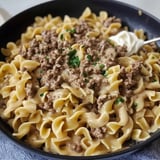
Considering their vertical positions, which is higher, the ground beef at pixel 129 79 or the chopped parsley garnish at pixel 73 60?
the chopped parsley garnish at pixel 73 60

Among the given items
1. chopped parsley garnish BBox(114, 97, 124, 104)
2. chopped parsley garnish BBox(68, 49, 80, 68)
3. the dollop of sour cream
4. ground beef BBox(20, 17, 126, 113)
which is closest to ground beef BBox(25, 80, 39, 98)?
ground beef BBox(20, 17, 126, 113)

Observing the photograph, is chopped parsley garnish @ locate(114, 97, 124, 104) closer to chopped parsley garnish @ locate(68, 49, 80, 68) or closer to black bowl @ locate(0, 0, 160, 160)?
chopped parsley garnish @ locate(68, 49, 80, 68)

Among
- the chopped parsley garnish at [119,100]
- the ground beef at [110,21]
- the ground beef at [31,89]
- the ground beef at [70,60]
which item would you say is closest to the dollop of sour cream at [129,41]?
the ground beef at [70,60]

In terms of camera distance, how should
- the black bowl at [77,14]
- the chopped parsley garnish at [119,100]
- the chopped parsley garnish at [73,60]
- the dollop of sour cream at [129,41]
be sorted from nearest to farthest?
the chopped parsley garnish at [119,100], the chopped parsley garnish at [73,60], the dollop of sour cream at [129,41], the black bowl at [77,14]

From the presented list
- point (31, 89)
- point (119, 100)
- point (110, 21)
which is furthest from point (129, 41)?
point (31, 89)

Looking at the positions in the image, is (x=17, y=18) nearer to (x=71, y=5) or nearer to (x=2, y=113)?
(x=71, y=5)

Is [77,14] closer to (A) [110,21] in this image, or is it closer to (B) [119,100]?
(A) [110,21]

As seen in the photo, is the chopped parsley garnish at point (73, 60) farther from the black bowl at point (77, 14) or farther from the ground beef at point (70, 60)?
the black bowl at point (77, 14)
